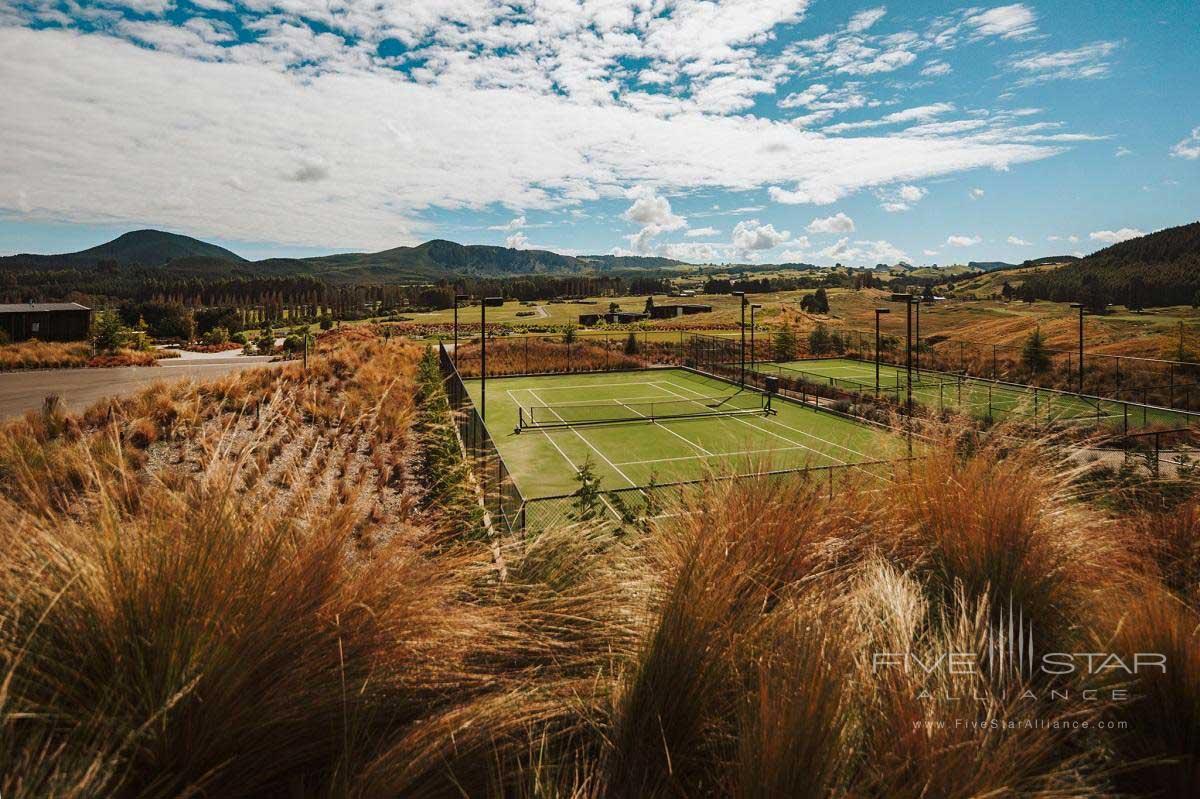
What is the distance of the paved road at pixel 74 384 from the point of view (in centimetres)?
2133

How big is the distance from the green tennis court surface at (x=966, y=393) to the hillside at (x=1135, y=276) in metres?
48.8

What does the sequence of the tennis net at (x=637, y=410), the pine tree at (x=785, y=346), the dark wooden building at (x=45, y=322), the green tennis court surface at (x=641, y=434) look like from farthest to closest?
the pine tree at (x=785, y=346) → the dark wooden building at (x=45, y=322) → the tennis net at (x=637, y=410) → the green tennis court surface at (x=641, y=434)

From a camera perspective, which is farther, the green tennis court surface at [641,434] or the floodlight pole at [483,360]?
the green tennis court surface at [641,434]

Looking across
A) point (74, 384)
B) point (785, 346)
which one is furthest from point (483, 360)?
point (785, 346)

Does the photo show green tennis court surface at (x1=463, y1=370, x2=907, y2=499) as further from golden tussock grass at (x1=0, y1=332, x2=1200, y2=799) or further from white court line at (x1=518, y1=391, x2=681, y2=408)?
golden tussock grass at (x1=0, y1=332, x2=1200, y2=799)

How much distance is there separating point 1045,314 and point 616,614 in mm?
95856

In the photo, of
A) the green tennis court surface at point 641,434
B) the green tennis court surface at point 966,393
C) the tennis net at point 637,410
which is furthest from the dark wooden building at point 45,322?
the green tennis court surface at point 966,393

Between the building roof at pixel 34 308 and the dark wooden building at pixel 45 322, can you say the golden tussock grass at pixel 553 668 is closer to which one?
the dark wooden building at pixel 45 322

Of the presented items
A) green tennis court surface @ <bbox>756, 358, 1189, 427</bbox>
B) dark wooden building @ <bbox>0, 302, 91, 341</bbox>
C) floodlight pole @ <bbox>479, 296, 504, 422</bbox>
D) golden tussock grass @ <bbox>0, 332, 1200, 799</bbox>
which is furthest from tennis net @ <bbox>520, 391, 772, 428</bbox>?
dark wooden building @ <bbox>0, 302, 91, 341</bbox>

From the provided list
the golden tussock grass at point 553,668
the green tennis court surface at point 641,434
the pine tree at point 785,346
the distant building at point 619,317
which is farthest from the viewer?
the pine tree at point 785,346

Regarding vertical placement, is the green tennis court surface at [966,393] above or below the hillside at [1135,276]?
below

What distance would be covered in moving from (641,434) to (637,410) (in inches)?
214

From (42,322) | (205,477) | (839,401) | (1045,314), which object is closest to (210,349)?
(42,322)

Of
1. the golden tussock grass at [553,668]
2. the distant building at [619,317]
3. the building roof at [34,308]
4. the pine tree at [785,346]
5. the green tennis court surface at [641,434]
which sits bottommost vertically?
the green tennis court surface at [641,434]
